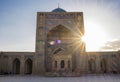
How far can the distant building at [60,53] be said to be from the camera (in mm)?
17172

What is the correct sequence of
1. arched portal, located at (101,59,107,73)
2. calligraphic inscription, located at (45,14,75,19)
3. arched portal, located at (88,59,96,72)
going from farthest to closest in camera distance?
arched portal, located at (101,59,107,73) < arched portal, located at (88,59,96,72) < calligraphic inscription, located at (45,14,75,19)

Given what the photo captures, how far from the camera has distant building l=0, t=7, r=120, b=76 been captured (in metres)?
17.2

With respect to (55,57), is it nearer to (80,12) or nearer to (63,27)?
(63,27)

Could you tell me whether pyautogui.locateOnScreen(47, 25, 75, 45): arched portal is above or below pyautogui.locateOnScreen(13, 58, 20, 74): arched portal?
above

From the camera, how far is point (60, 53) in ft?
61.7

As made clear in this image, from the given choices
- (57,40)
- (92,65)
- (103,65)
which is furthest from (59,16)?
(103,65)

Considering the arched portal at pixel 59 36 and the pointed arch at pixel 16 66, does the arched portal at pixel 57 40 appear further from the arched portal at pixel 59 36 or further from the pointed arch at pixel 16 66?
the pointed arch at pixel 16 66

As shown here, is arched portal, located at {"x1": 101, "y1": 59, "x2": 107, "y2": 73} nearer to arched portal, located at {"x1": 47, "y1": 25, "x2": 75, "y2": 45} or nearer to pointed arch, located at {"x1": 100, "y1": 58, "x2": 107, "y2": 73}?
pointed arch, located at {"x1": 100, "y1": 58, "x2": 107, "y2": 73}

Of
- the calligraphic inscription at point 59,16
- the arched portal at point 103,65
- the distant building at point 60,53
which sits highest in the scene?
the calligraphic inscription at point 59,16

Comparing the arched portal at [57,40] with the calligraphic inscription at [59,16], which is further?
the arched portal at [57,40]

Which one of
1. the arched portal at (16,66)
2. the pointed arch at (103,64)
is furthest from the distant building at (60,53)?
the pointed arch at (103,64)

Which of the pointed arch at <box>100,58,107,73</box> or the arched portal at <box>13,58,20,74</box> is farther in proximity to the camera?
the pointed arch at <box>100,58,107,73</box>

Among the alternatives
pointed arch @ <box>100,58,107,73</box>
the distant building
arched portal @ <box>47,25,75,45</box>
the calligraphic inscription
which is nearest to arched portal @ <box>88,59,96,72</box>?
the distant building

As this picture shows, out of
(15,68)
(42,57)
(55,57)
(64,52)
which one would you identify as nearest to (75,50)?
(64,52)
